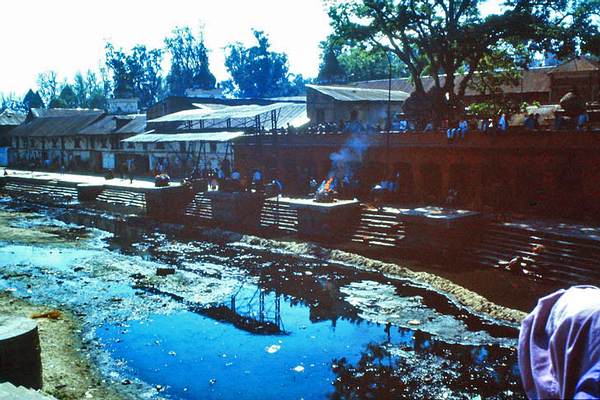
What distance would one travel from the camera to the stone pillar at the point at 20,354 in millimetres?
8523

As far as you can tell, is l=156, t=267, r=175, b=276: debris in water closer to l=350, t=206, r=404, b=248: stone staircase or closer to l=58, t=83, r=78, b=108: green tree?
l=350, t=206, r=404, b=248: stone staircase

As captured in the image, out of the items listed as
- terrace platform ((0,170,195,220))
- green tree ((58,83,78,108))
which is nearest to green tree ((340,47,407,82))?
terrace platform ((0,170,195,220))

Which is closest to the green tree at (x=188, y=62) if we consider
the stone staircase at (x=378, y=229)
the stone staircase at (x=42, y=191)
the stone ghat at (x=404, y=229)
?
the stone staircase at (x=42, y=191)

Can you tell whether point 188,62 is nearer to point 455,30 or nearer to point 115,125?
point 115,125

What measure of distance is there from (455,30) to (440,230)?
12.0m

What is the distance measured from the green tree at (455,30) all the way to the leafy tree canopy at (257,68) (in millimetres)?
49049

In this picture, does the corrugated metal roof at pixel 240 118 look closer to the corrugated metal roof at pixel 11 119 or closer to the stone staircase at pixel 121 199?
the stone staircase at pixel 121 199

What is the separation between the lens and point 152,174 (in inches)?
1836

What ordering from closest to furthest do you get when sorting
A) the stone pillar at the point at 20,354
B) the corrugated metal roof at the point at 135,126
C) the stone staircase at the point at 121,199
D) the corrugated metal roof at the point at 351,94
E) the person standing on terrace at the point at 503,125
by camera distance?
the stone pillar at the point at 20,354
the person standing on terrace at the point at 503,125
the stone staircase at the point at 121,199
the corrugated metal roof at the point at 351,94
the corrugated metal roof at the point at 135,126

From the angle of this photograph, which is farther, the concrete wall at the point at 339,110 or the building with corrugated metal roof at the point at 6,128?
the building with corrugated metal roof at the point at 6,128

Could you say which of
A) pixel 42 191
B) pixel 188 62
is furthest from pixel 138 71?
pixel 42 191

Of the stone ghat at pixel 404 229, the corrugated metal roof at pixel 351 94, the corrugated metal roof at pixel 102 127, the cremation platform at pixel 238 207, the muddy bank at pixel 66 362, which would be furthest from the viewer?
the corrugated metal roof at pixel 102 127

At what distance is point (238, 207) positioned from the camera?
27094mm

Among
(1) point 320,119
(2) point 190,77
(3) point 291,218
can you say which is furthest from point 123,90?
(3) point 291,218
